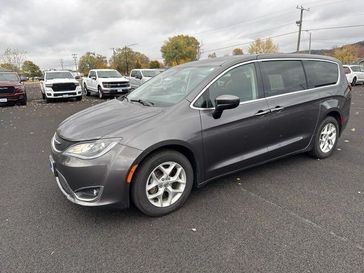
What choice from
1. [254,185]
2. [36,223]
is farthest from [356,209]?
[36,223]

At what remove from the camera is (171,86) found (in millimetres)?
3807

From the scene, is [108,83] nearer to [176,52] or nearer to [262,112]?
[262,112]

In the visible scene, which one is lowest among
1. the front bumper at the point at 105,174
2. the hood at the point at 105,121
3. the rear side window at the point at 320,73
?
the front bumper at the point at 105,174

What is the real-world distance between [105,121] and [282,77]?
99.7 inches

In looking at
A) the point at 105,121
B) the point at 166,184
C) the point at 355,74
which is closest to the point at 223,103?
the point at 166,184

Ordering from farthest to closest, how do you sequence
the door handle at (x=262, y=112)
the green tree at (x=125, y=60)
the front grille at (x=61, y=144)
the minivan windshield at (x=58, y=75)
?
the green tree at (x=125, y=60) → the minivan windshield at (x=58, y=75) → the door handle at (x=262, y=112) → the front grille at (x=61, y=144)

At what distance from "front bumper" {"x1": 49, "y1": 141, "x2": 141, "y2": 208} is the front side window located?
104cm

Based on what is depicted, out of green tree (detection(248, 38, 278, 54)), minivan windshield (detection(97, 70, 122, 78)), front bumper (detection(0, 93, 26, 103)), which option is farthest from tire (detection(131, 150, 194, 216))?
green tree (detection(248, 38, 278, 54))

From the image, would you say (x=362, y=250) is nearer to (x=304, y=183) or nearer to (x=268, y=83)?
(x=304, y=183)

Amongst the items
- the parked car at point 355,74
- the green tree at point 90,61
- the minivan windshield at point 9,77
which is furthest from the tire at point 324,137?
the green tree at point 90,61

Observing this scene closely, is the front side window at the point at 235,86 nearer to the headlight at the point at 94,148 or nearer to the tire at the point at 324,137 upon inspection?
the headlight at the point at 94,148

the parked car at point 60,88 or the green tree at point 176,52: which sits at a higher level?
the green tree at point 176,52

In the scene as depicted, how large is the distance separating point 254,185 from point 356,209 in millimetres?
1163

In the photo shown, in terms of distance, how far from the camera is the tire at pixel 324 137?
14.8ft
